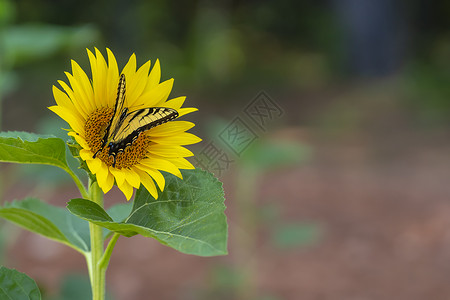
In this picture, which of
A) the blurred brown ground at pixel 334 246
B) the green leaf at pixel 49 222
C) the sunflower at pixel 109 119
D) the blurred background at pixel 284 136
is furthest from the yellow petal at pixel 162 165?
the blurred brown ground at pixel 334 246

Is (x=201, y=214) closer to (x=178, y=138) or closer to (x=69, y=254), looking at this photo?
(x=178, y=138)

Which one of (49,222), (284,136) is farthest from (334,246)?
(49,222)

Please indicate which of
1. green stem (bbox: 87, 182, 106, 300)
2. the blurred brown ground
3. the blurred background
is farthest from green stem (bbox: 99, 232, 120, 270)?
the blurred brown ground

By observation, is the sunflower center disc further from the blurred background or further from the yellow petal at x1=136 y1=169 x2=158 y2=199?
the blurred background

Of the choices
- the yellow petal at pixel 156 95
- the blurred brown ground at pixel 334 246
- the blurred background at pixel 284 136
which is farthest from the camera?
the blurred brown ground at pixel 334 246

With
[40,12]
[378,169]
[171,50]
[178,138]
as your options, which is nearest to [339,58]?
[171,50]

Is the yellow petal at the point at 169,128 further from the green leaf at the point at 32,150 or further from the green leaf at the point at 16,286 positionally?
the green leaf at the point at 16,286
